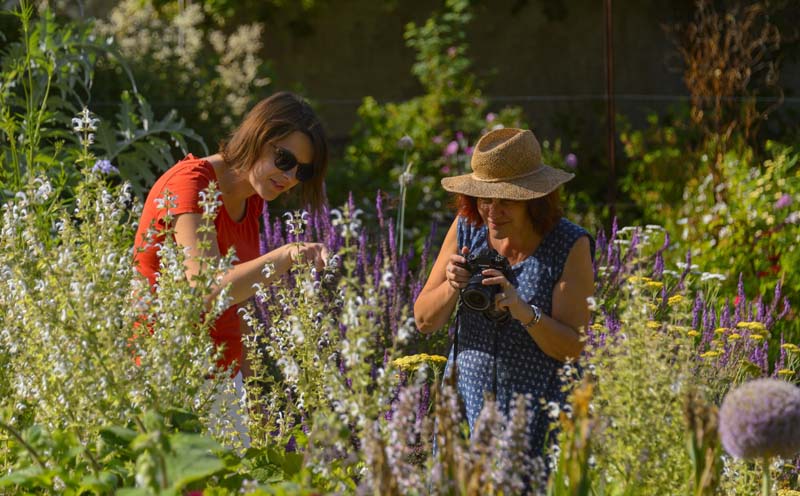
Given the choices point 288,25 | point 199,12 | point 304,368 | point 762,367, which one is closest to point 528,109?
point 288,25

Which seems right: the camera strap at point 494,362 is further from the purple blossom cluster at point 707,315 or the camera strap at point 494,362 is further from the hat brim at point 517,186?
the purple blossom cluster at point 707,315

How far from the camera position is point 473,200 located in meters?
3.01

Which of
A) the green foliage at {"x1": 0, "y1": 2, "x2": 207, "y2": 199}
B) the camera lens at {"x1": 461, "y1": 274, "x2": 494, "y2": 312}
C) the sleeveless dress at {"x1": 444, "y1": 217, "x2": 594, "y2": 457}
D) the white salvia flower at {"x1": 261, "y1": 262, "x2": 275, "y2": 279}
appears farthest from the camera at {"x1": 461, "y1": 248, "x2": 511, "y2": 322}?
the green foliage at {"x1": 0, "y1": 2, "x2": 207, "y2": 199}

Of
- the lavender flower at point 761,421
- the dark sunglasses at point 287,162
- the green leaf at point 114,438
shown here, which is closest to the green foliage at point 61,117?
the dark sunglasses at point 287,162

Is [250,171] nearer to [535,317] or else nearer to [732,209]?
[535,317]

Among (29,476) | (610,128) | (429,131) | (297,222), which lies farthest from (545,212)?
(429,131)

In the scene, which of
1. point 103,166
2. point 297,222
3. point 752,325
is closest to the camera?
point 297,222

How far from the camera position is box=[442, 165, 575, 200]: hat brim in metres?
2.83

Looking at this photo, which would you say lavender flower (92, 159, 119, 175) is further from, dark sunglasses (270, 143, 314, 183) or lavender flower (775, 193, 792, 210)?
lavender flower (775, 193, 792, 210)

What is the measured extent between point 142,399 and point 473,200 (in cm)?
123

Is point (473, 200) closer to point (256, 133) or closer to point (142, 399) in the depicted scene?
point (256, 133)

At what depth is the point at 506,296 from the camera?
105 inches

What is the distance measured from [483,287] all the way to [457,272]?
0.10m

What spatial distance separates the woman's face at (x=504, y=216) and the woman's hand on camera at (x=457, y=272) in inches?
5.9
